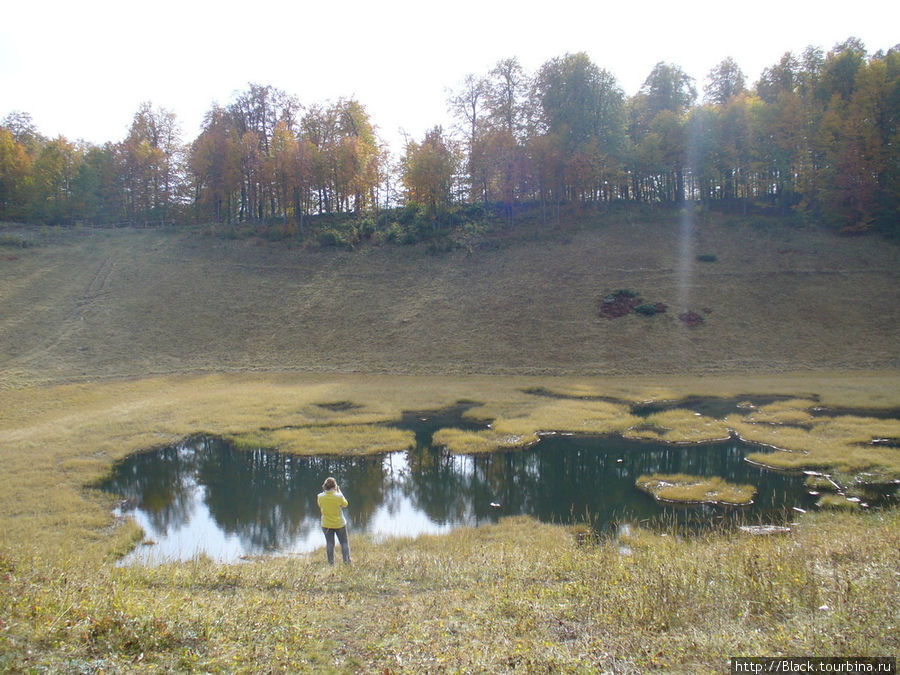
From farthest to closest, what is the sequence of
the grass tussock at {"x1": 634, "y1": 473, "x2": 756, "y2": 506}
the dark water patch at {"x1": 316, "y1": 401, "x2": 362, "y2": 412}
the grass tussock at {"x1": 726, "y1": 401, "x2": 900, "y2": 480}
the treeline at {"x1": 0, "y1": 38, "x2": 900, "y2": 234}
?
the treeline at {"x1": 0, "y1": 38, "x2": 900, "y2": 234} < the dark water patch at {"x1": 316, "y1": 401, "x2": 362, "y2": 412} < the grass tussock at {"x1": 726, "y1": 401, "x2": 900, "y2": 480} < the grass tussock at {"x1": 634, "y1": 473, "x2": 756, "y2": 506}

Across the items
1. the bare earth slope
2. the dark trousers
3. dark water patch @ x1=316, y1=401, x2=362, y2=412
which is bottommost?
dark water patch @ x1=316, y1=401, x2=362, y2=412

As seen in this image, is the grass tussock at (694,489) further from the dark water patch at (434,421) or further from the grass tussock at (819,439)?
the dark water patch at (434,421)

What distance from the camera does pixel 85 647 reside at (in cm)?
599

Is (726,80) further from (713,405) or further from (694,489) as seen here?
(694,489)

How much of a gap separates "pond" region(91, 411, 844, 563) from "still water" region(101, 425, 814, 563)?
0.04 meters

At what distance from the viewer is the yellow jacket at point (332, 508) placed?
11492 millimetres

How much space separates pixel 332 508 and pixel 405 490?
21.5 feet

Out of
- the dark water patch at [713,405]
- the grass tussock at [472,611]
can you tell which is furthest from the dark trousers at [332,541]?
the dark water patch at [713,405]

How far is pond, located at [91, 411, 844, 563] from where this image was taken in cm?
1433

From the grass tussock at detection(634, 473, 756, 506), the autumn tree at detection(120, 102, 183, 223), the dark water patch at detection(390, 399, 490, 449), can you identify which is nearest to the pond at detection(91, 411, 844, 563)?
the grass tussock at detection(634, 473, 756, 506)

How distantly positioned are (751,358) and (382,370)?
23.8 m

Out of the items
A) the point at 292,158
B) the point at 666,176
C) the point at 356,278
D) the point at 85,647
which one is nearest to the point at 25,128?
the point at 292,158

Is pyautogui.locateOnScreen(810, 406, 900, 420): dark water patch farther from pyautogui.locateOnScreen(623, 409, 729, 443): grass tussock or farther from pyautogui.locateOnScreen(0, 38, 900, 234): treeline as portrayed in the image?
pyautogui.locateOnScreen(0, 38, 900, 234): treeline

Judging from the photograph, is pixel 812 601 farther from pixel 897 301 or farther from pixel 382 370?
pixel 897 301
